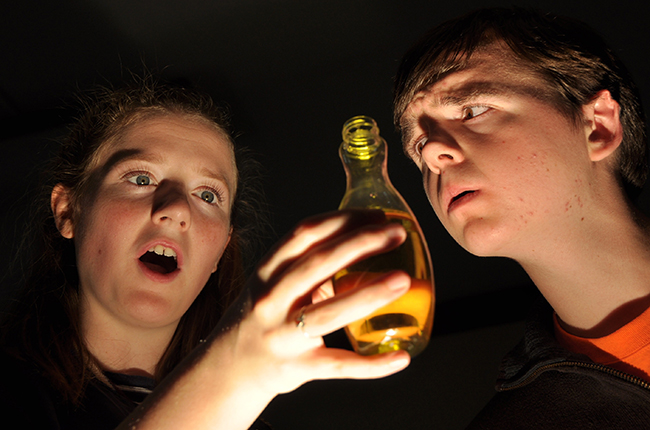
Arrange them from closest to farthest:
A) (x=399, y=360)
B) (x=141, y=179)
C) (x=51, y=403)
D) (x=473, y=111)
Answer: (x=399, y=360)
(x=51, y=403)
(x=473, y=111)
(x=141, y=179)

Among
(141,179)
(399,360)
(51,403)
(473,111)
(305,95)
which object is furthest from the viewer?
(305,95)

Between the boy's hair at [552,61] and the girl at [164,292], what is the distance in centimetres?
57

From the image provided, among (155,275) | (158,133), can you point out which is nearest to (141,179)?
(158,133)

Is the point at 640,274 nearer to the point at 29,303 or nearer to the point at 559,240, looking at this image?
the point at 559,240

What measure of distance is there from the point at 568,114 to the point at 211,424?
94 centimetres

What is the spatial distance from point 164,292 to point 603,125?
1.05 meters

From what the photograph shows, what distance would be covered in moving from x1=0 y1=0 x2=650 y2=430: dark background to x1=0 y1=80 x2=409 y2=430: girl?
261 mm

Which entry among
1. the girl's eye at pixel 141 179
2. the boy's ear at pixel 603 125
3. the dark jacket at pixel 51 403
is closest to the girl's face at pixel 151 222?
the girl's eye at pixel 141 179

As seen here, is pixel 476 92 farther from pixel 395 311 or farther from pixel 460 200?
pixel 395 311

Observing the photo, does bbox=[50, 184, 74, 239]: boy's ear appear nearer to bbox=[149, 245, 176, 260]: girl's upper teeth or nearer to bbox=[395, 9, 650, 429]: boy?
bbox=[149, 245, 176, 260]: girl's upper teeth

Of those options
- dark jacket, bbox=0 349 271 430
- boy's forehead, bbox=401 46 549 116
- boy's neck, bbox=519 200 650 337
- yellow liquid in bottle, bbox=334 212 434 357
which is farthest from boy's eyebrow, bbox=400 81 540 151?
dark jacket, bbox=0 349 271 430

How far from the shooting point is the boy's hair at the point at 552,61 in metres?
1.10

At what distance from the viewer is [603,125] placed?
1.10 m

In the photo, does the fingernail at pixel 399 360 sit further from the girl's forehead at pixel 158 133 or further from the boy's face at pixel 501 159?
the girl's forehead at pixel 158 133
